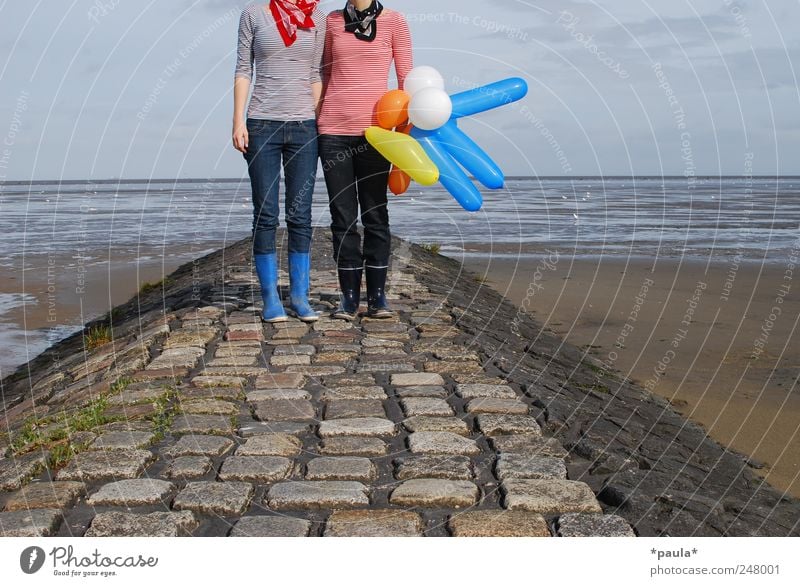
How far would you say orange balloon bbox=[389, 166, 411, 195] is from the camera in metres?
6.57

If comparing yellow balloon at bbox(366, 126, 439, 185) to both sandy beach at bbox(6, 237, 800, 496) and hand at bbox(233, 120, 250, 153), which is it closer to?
hand at bbox(233, 120, 250, 153)

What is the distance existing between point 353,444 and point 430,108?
8.34ft

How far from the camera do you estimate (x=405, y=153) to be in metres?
6.04

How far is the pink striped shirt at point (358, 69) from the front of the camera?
20.9ft

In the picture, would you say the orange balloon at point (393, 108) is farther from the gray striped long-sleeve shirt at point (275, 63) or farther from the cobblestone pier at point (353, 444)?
the cobblestone pier at point (353, 444)

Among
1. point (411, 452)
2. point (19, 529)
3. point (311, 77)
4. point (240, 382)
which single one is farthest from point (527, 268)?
point (19, 529)

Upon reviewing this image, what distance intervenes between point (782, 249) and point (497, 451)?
15971 millimetres

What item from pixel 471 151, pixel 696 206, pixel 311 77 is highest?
pixel 311 77

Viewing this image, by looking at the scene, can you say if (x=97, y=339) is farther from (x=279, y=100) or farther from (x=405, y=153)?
(x=405, y=153)

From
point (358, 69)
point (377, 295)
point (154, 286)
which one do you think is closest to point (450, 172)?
point (358, 69)

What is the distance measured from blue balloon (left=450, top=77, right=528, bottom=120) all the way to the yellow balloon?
39 centimetres

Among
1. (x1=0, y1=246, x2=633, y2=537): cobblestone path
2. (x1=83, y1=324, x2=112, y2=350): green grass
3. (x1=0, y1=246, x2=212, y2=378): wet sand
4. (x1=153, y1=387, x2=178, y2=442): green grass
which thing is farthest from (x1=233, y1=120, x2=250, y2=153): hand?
(x1=0, y1=246, x2=212, y2=378): wet sand

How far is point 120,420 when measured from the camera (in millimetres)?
4691
